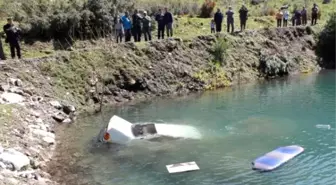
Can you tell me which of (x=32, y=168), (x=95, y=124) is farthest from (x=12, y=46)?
(x=32, y=168)

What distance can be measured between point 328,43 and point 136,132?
24429mm

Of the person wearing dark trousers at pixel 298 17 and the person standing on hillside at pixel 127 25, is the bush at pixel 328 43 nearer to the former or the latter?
the person wearing dark trousers at pixel 298 17

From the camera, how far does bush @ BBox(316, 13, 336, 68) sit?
127 feet

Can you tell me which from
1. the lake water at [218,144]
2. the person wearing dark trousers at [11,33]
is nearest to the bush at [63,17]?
the person wearing dark trousers at [11,33]

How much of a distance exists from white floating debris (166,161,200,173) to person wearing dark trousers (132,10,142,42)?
14.5 meters

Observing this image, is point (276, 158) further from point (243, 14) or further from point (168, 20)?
point (243, 14)

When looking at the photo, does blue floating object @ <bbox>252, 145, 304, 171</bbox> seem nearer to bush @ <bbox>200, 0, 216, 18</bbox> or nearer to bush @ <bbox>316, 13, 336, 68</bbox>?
bush @ <bbox>316, 13, 336, 68</bbox>

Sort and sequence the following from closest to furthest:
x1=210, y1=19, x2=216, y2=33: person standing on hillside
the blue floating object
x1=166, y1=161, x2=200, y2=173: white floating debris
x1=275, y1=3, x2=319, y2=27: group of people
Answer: the blue floating object, x1=166, y1=161, x2=200, y2=173: white floating debris, x1=210, y1=19, x2=216, y2=33: person standing on hillside, x1=275, y1=3, x2=319, y2=27: group of people

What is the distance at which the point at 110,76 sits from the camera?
27.7 metres

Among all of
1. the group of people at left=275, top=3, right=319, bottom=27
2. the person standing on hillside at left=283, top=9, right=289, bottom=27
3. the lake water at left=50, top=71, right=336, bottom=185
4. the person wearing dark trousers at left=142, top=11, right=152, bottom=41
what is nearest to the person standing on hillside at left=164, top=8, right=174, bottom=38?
the person wearing dark trousers at left=142, top=11, right=152, bottom=41

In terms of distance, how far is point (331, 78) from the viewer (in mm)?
33594

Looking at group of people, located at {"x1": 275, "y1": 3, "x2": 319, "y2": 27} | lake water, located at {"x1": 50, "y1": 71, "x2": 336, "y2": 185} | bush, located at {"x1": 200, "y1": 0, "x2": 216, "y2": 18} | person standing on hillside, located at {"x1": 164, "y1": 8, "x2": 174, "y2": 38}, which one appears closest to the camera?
lake water, located at {"x1": 50, "y1": 71, "x2": 336, "y2": 185}

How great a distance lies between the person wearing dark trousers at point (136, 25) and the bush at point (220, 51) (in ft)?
17.9

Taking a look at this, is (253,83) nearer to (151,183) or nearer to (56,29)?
(56,29)
